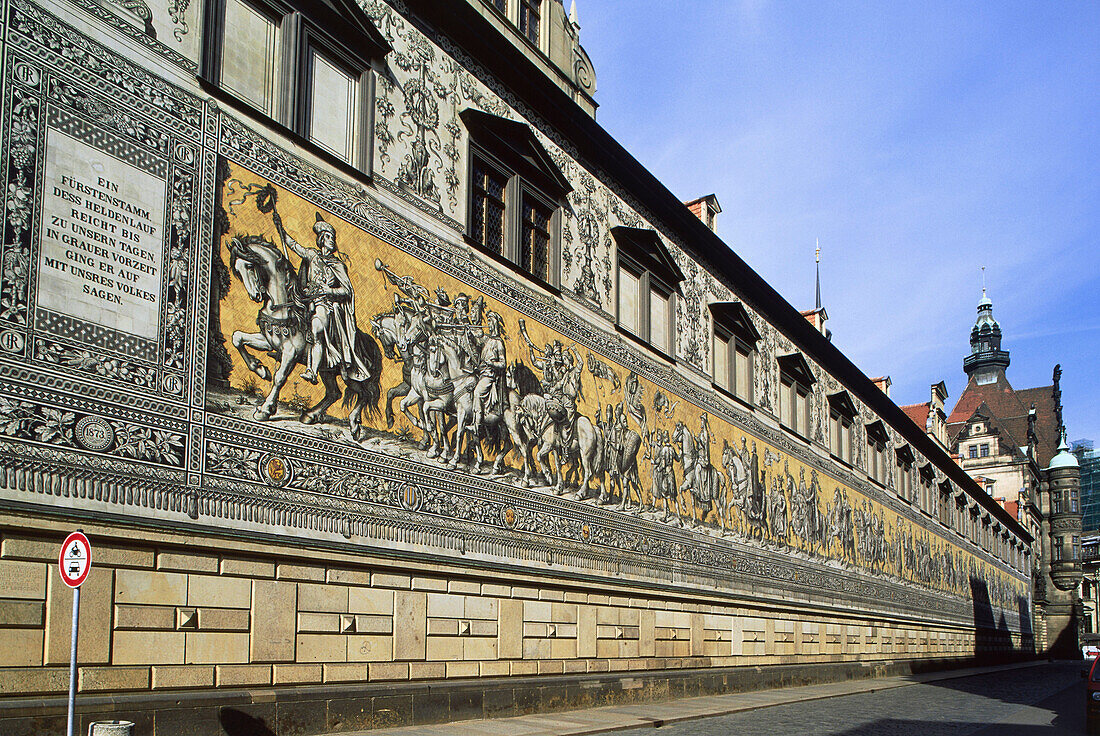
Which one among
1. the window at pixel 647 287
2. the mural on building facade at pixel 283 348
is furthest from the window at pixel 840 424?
the mural on building facade at pixel 283 348

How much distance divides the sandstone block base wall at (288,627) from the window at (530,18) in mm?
9935

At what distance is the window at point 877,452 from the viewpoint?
115ft

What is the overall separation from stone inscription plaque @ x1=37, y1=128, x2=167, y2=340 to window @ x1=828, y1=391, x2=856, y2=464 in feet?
81.4

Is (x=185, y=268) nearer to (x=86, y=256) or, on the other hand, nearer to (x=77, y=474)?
(x=86, y=256)

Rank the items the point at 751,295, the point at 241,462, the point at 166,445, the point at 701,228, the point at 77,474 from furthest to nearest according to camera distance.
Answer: the point at 751,295, the point at 701,228, the point at 241,462, the point at 166,445, the point at 77,474

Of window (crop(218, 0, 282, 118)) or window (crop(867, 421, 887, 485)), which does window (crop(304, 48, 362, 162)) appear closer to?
window (crop(218, 0, 282, 118))

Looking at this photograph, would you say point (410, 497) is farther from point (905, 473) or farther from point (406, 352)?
point (905, 473)

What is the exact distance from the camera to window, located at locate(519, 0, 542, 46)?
1770cm

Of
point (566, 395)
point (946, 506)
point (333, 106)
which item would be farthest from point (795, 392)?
point (946, 506)

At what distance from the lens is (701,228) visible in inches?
867

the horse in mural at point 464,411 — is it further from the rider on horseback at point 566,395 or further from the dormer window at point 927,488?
the dormer window at point 927,488

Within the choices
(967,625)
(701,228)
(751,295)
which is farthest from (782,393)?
(967,625)

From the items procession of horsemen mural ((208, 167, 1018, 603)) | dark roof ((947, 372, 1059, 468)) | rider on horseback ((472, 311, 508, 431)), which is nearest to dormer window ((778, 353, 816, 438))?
procession of horsemen mural ((208, 167, 1018, 603))

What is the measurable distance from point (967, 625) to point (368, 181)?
146 ft
